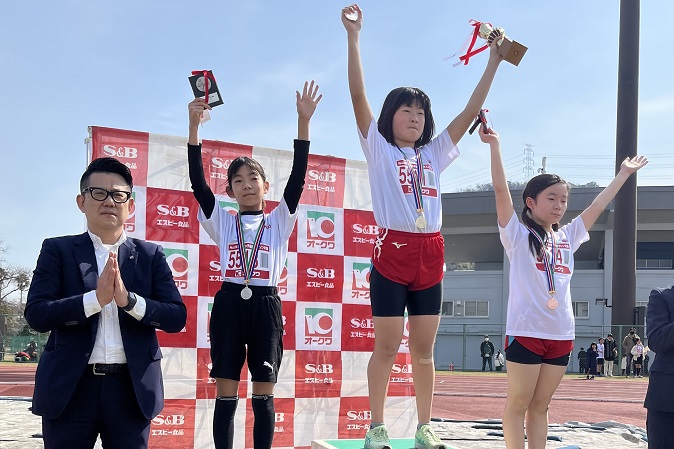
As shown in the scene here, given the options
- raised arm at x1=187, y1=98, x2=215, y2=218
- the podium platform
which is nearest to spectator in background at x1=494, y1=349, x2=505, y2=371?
the podium platform

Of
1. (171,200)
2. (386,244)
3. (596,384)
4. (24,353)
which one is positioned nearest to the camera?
(386,244)

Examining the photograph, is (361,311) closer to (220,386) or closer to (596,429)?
(220,386)

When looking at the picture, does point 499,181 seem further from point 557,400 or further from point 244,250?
point 557,400

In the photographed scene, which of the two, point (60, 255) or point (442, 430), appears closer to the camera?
point (60, 255)

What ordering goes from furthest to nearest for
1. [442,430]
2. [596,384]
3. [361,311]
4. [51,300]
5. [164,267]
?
[596,384], [442,430], [361,311], [164,267], [51,300]

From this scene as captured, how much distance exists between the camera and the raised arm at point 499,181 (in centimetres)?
382

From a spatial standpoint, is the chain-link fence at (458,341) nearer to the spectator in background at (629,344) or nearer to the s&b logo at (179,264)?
the spectator in background at (629,344)

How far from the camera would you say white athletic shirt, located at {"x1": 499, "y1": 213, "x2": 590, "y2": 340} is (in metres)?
3.67

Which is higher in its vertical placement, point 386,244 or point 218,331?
point 386,244

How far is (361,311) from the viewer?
→ 18.7ft

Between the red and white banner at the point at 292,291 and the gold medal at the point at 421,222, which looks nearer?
the gold medal at the point at 421,222

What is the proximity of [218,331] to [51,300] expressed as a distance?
118 cm

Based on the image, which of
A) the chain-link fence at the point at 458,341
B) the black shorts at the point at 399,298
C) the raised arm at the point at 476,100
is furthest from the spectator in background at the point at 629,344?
the black shorts at the point at 399,298

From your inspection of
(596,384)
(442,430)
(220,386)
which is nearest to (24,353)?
(596,384)
